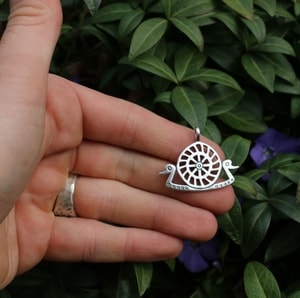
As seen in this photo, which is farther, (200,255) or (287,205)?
(200,255)

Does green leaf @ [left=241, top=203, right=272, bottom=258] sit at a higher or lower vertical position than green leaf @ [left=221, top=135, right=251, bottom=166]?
lower

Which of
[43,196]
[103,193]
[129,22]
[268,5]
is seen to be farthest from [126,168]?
[268,5]

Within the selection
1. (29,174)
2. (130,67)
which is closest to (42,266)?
(29,174)

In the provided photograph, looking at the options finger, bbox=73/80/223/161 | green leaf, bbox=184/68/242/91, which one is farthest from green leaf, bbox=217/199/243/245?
green leaf, bbox=184/68/242/91

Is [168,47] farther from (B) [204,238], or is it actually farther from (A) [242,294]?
(A) [242,294]

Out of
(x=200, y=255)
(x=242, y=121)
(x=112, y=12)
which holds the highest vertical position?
(x=112, y=12)

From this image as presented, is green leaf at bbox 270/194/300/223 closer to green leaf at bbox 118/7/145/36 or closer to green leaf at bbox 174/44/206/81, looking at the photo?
green leaf at bbox 174/44/206/81

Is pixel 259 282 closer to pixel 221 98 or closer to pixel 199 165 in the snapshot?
pixel 199 165
